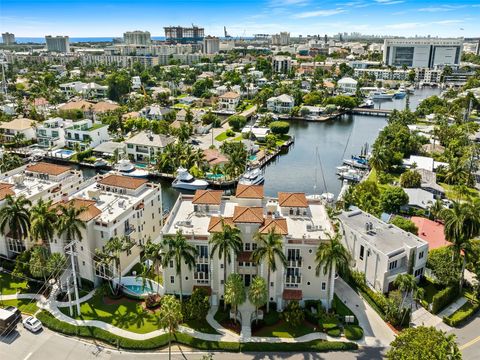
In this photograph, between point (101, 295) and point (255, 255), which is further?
point (101, 295)

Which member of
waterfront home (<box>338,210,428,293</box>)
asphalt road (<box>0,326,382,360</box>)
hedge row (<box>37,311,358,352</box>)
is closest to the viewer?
asphalt road (<box>0,326,382,360</box>)

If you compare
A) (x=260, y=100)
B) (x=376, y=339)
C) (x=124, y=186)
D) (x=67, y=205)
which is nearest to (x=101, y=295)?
(x=67, y=205)

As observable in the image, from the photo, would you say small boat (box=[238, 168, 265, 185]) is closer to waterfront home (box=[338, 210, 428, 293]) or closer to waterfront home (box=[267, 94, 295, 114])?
waterfront home (box=[338, 210, 428, 293])

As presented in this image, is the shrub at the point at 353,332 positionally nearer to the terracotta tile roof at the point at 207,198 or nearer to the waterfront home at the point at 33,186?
the terracotta tile roof at the point at 207,198

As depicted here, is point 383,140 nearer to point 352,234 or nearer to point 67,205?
point 352,234

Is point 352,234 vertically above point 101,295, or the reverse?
point 352,234

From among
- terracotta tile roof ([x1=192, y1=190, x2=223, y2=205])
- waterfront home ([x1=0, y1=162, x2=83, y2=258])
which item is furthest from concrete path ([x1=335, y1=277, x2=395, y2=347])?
waterfront home ([x1=0, y1=162, x2=83, y2=258])
